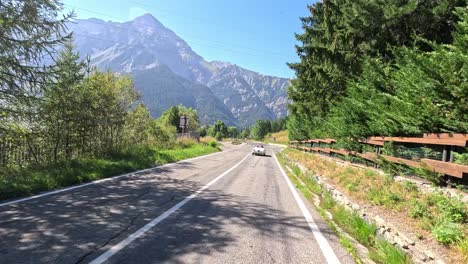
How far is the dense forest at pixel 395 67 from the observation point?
21.8 ft

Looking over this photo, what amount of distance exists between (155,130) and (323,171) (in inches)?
955

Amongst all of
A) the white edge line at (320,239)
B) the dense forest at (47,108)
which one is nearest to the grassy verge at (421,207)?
the white edge line at (320,239)

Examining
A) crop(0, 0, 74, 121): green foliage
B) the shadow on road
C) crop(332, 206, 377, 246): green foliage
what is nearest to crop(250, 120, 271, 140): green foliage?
crop(0, 0, 74, 121): green foliage

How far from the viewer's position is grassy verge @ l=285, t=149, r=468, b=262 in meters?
4.21

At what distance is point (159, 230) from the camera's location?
5281 millimetres

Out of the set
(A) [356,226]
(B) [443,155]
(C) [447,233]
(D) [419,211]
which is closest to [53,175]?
(A) [356,226]

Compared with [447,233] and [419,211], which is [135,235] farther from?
[419,211]

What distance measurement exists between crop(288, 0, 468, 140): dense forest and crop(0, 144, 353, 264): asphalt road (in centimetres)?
336

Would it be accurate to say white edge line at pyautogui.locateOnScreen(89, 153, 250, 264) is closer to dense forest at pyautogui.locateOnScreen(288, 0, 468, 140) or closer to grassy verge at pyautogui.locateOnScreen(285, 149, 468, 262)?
grassy verge at pyautogui.locateOnScreen(285, 149, 468, 262)

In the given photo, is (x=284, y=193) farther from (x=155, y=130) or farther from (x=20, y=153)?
(x=155, y=130)

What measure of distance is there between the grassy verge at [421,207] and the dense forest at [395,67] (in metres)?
1.47

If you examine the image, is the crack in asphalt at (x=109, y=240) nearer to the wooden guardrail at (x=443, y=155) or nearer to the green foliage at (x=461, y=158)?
the wooden guardrail at (x=443, y=155)

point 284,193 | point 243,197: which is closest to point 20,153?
point 243,197

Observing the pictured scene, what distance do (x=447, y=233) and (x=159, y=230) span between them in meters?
4.05
